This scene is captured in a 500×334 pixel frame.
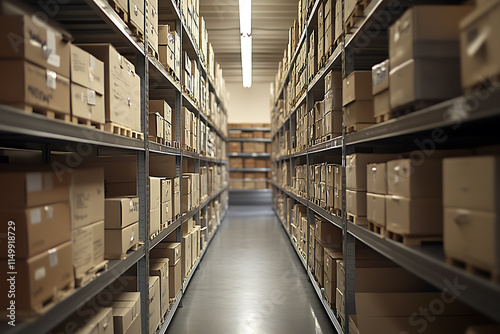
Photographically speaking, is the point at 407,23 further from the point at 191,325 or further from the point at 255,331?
the point at 191,325

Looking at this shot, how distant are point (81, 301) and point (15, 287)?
1.18 ft

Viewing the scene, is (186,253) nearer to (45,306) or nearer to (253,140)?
(45,306)

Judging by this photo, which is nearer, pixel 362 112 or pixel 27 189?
pixel 27 189

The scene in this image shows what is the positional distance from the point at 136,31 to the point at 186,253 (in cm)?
273

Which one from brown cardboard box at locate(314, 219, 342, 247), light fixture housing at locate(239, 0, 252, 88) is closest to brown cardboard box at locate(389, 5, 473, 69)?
brown cardboard box at locate(314, 219, 342, 247)

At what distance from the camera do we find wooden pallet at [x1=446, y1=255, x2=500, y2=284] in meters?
1.15

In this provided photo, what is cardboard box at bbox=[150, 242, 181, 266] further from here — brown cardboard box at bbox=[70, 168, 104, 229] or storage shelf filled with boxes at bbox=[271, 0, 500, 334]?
brown cardboard box at bbox=[70, 168, 104, 229]

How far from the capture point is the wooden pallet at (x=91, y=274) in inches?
66.9

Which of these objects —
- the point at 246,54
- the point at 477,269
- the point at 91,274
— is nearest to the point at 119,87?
the point at 91,274

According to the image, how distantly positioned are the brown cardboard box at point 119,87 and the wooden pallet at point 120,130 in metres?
0.03

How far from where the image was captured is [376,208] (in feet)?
7.20

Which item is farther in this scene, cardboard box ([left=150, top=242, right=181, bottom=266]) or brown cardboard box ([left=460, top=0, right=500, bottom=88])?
cardboard box ([left=150, top=242, right=181, bottom=266])

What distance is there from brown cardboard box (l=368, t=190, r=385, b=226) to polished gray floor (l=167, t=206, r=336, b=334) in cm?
155

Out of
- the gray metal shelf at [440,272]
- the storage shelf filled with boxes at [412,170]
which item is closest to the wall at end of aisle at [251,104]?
the storage shelf filled with boxes at [412,170]
